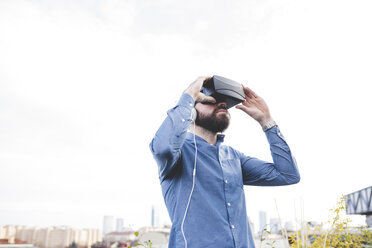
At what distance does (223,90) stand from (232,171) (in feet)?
1.33

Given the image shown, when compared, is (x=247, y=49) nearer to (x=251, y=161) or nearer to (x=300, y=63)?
(x=300, y=63)

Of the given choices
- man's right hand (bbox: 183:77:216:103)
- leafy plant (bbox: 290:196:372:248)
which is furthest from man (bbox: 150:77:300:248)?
leafy plant (bbox: 290:196:372:248)

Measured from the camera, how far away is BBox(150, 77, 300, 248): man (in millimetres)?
1112

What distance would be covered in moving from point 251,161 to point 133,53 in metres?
3.92

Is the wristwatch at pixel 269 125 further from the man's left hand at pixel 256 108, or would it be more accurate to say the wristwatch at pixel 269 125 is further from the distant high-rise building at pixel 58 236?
the distant high-rise building at pixel 58 236

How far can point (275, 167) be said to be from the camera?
60.3 inches

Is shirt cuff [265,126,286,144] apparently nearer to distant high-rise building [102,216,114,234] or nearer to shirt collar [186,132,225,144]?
shirt collar [186,132,225,144]

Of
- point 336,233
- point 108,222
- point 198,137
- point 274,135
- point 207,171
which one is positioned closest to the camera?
point 207,171

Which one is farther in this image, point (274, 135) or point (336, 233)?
point (336, 233)

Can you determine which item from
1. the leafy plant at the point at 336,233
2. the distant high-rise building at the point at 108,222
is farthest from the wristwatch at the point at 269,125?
the distant high-rise building at the point at 108,222

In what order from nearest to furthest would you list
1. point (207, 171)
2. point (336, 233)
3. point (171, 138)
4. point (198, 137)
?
point (171, 138), point (207, 171), point (198, 137), point (336, 233)

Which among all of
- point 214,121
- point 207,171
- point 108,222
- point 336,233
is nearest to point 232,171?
point 207,171

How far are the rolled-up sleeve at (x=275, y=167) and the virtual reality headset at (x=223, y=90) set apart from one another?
26cm

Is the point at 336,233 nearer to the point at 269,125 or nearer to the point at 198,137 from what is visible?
the point at 269,125
